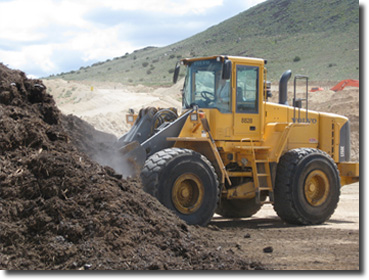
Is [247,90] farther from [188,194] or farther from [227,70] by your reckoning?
[188,194]

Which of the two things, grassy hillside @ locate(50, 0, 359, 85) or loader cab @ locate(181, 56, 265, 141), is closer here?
loader cab @ locate(181, 56, 265, 141)

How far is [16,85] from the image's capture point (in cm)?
930

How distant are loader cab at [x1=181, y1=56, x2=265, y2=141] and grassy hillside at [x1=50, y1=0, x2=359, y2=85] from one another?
39.5m

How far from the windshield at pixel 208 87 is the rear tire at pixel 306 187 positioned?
1957 millimetres

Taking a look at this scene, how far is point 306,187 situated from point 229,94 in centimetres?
280

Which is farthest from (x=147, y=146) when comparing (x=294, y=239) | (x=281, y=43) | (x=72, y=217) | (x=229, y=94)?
(x=281, y=43)

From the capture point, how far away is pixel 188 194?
11.1m

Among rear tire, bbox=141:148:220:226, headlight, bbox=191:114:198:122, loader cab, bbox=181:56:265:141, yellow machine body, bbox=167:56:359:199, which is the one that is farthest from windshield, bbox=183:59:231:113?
Result: rear tire, bbox=141:148:220:226

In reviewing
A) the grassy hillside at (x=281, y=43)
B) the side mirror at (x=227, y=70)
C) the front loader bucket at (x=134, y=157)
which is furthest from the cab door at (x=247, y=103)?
the grassy hillside at (x=281, y=43)

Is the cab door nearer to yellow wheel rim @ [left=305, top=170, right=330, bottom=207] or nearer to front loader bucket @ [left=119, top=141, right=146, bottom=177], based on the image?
yellow wheel rim @ [left=305, top=170, right=330, bottom=207]

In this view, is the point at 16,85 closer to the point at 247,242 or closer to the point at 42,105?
the point at 42,105

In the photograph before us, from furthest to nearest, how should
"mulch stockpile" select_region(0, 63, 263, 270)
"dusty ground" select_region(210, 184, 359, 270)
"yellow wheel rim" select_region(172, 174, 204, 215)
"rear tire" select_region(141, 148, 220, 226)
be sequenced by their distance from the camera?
"yellow wheel rim" select_region(172, 174, 204, 215) → "rear tire" select_region(141, 148, 220, 226) → "dusty ground" select_region(210, 184, 359, 270) → "mulch stockpile" select_region(0, 63, 263, 270)

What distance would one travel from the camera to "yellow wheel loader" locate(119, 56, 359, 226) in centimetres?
1095

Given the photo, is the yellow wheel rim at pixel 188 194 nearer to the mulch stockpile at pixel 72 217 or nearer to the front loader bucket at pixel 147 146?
the front loader bucket at pixel 147 146
